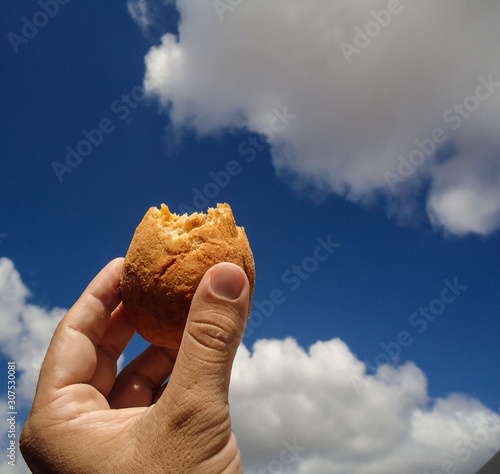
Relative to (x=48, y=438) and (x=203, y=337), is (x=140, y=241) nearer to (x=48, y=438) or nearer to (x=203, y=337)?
(x=203, y=337)

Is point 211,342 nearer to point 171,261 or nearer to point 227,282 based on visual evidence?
point 227,282

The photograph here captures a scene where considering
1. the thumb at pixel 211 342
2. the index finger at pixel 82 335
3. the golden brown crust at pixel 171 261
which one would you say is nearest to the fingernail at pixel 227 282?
the thumb at pixel 211 342

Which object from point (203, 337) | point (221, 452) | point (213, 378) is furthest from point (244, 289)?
point (221, 452)

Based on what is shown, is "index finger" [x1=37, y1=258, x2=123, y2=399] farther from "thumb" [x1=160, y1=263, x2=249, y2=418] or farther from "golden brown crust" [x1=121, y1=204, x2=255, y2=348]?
"thumb" [x1=160, y1=263, x2=249, y2=418]

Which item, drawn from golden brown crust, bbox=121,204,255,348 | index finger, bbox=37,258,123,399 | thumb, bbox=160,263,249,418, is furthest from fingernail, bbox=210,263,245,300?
index finger, bbox=37,258,123,399

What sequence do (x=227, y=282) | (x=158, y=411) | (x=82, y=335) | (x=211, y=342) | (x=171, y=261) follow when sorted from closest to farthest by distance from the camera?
1. (x=158, y=411)
2. (x=211, y=342)
3. (x=227, y=282)
4. (x=171, y=261)
5. (x=82, y=335)

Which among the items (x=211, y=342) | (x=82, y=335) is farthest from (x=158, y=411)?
(x=82, y=335)

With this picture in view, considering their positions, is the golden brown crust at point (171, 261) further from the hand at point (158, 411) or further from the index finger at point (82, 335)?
the hand at point (158, 411)
